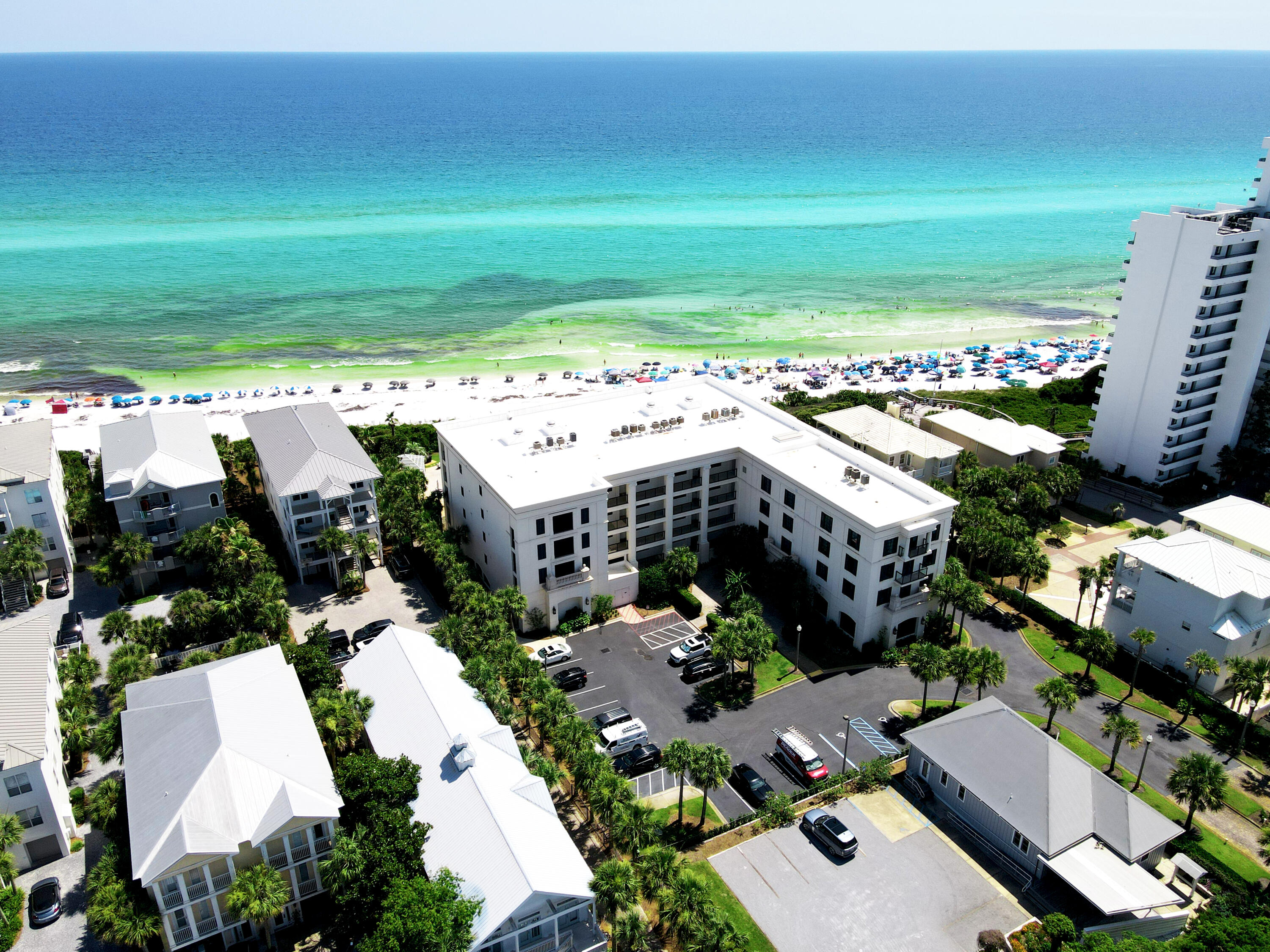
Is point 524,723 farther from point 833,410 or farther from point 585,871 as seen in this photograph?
point 833,410

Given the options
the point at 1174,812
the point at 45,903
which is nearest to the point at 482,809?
the point at 45,903

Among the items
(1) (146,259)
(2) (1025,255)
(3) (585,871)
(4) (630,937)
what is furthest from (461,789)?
(2) (1025,255)

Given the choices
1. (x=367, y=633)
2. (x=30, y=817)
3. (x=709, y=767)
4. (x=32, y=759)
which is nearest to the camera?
(x=32, y=759)

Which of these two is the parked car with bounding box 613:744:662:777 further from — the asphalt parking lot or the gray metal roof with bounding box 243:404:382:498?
the gray metal roof with bounding box 243:404:382:498

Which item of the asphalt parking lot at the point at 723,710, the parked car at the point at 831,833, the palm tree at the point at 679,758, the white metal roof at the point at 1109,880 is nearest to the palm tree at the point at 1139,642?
the asphalt parking lot at the point at 723,710

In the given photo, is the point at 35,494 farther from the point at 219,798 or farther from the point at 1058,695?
the point at 1058,695
